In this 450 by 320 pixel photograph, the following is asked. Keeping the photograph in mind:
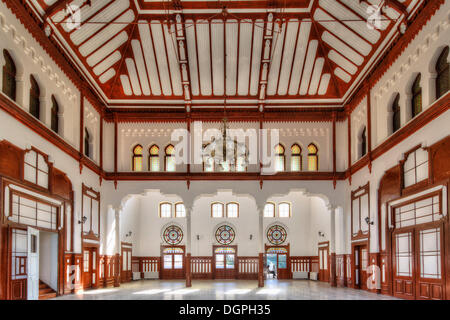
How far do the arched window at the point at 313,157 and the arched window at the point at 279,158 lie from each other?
1.22 meters

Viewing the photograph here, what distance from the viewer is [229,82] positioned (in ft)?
68.5

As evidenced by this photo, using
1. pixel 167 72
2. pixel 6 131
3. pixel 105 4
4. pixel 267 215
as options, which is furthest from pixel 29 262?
pixel 267 215

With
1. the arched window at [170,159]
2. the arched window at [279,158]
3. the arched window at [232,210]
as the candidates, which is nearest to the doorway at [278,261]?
the arched window at [232,210]

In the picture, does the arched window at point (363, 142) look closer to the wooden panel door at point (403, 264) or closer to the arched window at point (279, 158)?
the arched window at point (279, 158)

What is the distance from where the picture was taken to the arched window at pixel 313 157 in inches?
840

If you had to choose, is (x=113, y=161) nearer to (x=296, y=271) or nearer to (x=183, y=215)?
(x=183, y=215)

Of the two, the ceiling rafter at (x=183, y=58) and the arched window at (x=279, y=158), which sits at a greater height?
the ceiling rafter at (x=183, y=58)

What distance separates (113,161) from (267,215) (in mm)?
9766

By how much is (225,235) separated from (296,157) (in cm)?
763

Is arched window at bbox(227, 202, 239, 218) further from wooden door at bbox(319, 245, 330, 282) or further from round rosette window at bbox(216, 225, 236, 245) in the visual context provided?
wooden door at bbox(319, 245, 330, 282)

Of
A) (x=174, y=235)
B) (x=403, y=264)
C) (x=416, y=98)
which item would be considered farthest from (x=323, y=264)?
(x=416, y=98)

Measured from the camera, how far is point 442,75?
1174cm

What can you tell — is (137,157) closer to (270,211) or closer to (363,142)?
(270,211)

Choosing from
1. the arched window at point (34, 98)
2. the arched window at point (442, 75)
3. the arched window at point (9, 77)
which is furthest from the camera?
the arched window at point (34, 98)
